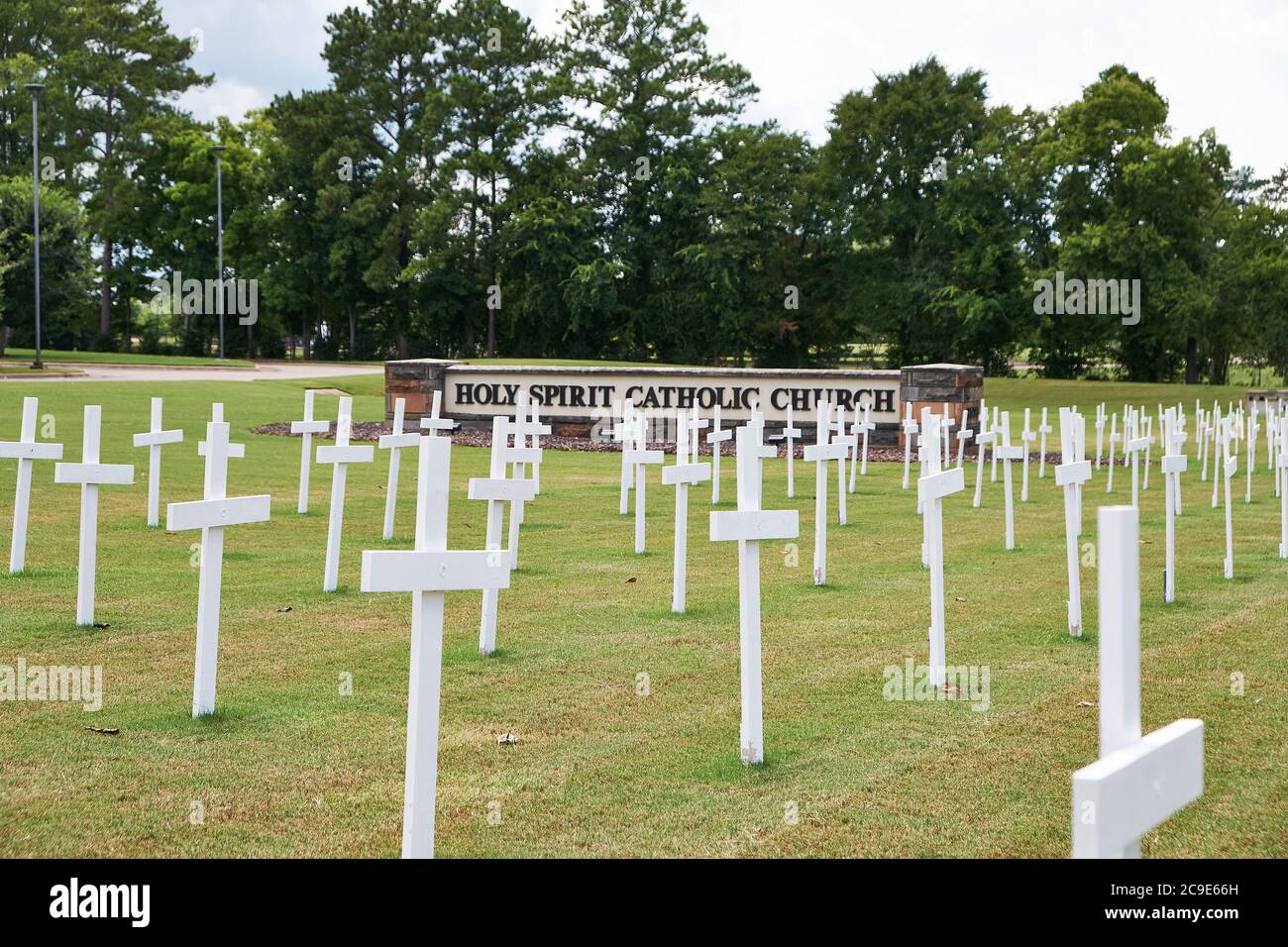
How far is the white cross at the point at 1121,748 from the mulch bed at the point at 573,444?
2101 centimetres

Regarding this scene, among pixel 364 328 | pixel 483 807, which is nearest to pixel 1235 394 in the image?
pixel 364 328

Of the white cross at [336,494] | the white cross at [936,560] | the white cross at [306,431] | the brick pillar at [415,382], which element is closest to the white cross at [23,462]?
the white cross at [336,494]

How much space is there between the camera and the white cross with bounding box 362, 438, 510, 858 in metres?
4.28

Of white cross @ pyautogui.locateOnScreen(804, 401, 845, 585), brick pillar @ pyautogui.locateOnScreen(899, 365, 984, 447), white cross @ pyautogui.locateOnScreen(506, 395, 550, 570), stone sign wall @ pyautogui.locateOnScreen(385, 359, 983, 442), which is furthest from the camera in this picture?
stone sign wall @ pyautogui.locateOnScreen(385, 359, 983, 442)

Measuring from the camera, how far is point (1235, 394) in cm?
4400

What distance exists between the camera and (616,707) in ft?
23.2

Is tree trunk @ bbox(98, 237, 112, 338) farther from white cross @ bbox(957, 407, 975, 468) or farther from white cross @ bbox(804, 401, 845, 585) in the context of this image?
→ white cross @ bbox(804, 401, 845, 585)

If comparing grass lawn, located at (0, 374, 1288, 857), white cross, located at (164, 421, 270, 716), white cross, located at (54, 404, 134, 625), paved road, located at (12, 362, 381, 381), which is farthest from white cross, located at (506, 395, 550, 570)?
paved road, located at (12, 362, 381, 381)

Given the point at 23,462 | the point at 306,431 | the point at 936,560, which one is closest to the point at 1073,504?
the point at 936,560

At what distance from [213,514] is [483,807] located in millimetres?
2431

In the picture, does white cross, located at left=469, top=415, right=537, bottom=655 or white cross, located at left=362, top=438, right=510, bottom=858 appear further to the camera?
white cross, located at left=469, top=415, right=537, bottom=655

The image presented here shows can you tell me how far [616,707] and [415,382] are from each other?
21494mm

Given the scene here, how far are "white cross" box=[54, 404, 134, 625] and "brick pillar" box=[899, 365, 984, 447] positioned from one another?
17495 mm

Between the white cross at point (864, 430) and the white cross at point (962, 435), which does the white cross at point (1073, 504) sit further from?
the white cross at point (864, 430)
